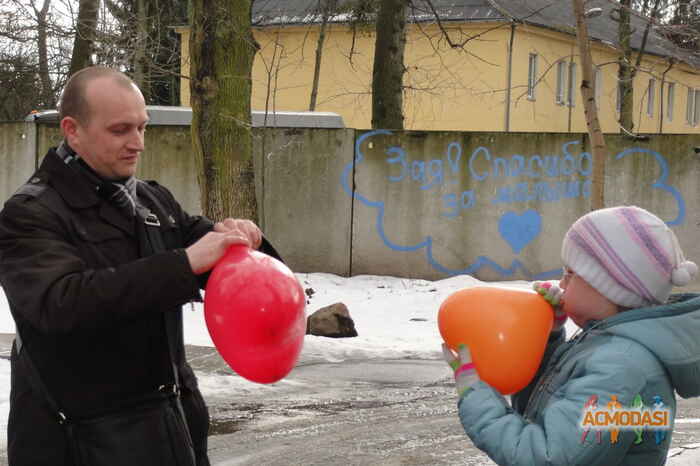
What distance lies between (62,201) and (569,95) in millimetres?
33722

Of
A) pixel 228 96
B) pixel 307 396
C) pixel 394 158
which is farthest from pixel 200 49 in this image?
pixel 394 158

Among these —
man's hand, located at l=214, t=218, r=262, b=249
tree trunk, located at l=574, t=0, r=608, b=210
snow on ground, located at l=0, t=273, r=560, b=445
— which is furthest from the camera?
tree trunk, located at l=574, t=0, r=608, b=210

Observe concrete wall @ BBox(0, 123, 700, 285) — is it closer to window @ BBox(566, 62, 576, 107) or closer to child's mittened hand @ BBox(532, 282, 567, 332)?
child's mittened hand @ BBox(532, 282, 567, 332)

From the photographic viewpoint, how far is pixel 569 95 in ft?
114

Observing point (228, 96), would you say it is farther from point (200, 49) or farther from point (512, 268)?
point (512, 268)

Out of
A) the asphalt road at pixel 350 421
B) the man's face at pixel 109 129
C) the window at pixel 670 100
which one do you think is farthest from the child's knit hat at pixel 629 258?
the window at pixel 670 100

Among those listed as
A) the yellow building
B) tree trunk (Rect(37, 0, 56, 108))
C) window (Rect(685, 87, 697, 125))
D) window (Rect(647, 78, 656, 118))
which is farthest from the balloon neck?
window (Rect(685, 87, 697, 125))

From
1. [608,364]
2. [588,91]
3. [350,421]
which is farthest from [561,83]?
[608,364]

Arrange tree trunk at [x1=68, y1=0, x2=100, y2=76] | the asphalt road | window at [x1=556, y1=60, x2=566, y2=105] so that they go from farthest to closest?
1. window at [x1=556, y1=60, x2=566, y2=105]
2. tree trunk at [x1=68, y1=0, x2=100, y2=76]
3. the asphalt road

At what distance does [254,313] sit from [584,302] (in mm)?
849

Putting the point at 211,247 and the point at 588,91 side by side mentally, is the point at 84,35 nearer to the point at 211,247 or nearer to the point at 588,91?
the point at 588,91

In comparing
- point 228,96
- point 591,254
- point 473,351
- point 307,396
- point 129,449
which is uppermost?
point 228,96

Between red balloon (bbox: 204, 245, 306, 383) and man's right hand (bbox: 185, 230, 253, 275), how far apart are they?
1.7 inches

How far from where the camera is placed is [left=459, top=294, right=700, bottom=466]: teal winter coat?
2244 mm
